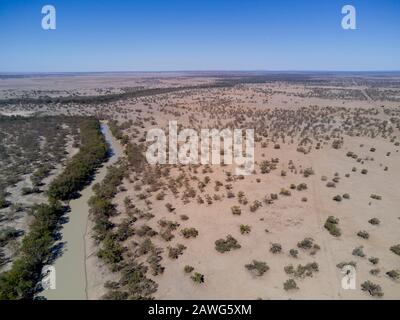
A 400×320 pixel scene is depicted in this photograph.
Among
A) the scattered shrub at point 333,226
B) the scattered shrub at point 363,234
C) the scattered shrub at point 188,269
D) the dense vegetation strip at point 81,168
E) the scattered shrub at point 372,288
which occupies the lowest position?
the scattered shrub at point 372,288

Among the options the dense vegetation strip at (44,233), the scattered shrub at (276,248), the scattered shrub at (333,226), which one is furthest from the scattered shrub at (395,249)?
the dense vegetation strip at (44,233)

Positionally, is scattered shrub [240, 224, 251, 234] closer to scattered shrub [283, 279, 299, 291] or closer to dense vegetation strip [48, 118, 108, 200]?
scattered shrub [283, 279, 299, 291]

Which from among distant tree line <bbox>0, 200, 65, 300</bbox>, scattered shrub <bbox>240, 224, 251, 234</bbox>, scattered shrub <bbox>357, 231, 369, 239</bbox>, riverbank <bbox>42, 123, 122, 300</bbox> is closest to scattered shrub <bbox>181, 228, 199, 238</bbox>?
scattered shrub <bbox>240, 224, 251, 234</bbox>

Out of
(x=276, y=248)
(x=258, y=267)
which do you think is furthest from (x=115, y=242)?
(x=276, y=248)

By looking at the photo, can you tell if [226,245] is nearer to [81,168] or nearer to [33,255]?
[33,255]

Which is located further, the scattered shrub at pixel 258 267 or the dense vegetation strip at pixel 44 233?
the scattered shrub at pixel 258 267

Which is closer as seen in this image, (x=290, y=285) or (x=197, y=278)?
(x=290, y=285)

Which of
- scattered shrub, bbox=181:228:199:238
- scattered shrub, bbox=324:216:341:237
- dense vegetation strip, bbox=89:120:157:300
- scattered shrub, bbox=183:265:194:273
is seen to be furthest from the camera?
scattered shrub, bbox=181:228:199:238

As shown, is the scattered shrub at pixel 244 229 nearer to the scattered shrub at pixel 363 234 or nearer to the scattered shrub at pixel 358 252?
the scattered shrub at pixel 358 252
